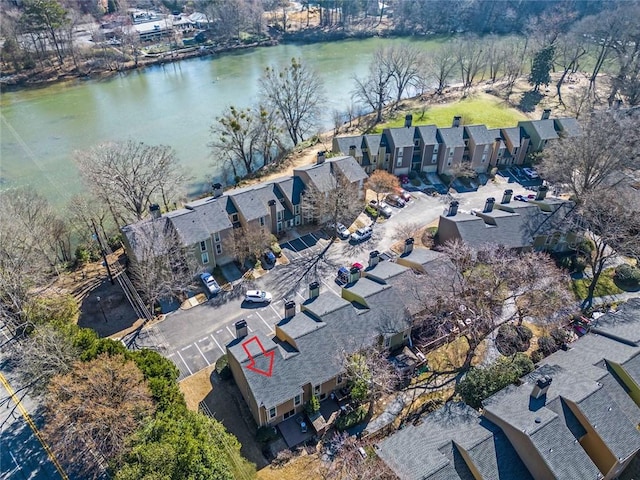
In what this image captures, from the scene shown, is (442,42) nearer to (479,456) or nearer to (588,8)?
(588,8)

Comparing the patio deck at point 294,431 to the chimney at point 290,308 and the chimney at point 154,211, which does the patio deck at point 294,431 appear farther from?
the chimney at point 154,211

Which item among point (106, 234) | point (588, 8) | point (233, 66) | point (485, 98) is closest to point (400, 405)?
point (106, 234)

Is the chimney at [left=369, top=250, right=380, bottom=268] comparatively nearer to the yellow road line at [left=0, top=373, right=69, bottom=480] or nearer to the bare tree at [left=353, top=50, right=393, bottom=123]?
the yellow road line at [left=0, top=373, right=69, bottom=480]

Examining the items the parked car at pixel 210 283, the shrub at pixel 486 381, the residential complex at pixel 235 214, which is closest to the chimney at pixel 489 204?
the residential complex at pixel 235 214

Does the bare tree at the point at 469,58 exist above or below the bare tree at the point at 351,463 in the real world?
above

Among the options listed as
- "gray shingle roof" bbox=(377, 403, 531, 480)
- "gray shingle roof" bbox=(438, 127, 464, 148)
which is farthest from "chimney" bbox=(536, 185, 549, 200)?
"gray shingle roof" bbox=(377, 403, 531, 480)

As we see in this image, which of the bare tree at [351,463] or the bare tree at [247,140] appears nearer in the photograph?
the bare tree at [351,463]

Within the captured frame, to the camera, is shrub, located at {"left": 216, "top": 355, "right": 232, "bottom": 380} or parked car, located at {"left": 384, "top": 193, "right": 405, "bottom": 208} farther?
parked car, located at {"left": 384, "top": 193, "right": 405, "bottom": 208}
